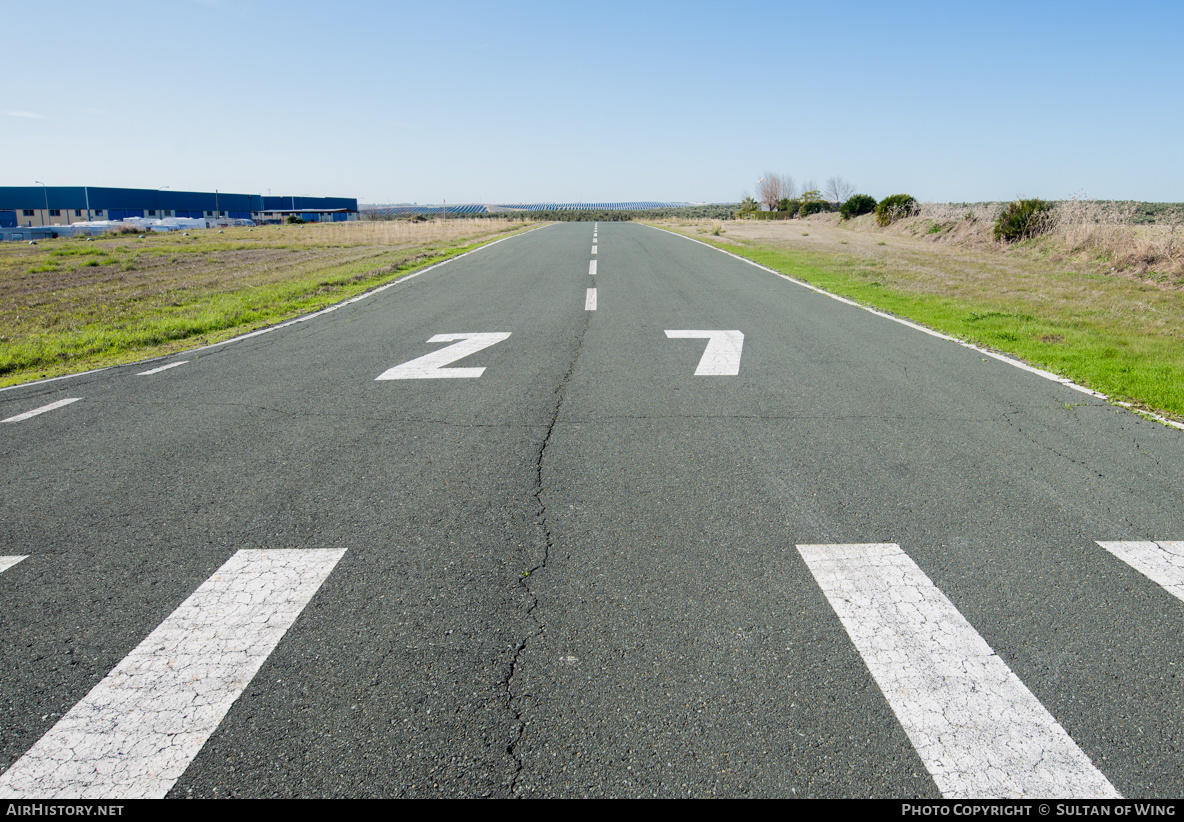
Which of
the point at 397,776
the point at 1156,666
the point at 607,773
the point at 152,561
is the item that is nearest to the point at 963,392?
the point at 1156,666

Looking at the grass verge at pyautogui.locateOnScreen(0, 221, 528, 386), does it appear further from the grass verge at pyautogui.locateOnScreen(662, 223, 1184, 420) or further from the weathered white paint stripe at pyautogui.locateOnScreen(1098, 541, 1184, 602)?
the grass verge at pyautogui.locateOnScreen(662, 223, 1184, 420)

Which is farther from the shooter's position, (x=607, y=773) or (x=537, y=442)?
(x=537, y=442)

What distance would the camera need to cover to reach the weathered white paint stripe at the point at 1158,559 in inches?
125

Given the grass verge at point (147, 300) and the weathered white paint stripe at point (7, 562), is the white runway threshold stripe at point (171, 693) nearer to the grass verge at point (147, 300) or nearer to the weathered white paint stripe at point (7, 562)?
the weathered white paint stripe at point (7, 562)

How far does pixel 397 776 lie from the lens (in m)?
2.15

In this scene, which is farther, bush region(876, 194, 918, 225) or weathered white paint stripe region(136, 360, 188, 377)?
bush region(876, 194, 918, 225)

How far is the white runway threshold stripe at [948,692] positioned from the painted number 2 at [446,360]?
471cm

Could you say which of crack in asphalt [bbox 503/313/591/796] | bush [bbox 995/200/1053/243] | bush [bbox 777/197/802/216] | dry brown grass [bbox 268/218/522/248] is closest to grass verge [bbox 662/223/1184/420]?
bush [bbox 995/200/1053/243]

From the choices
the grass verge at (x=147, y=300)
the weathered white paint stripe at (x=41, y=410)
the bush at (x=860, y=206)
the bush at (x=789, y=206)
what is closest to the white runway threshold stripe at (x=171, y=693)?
the weathered white paint stripe at (x=41, y=410)

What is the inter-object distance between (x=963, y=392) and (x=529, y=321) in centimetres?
595

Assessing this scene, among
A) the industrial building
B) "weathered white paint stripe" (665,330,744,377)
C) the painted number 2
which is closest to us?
the painted number 2

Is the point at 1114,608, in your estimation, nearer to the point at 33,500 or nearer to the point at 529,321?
the point at 33,500

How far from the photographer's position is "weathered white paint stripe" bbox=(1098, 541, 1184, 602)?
3.18 metres

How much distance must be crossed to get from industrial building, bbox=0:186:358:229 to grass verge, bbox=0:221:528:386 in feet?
233
